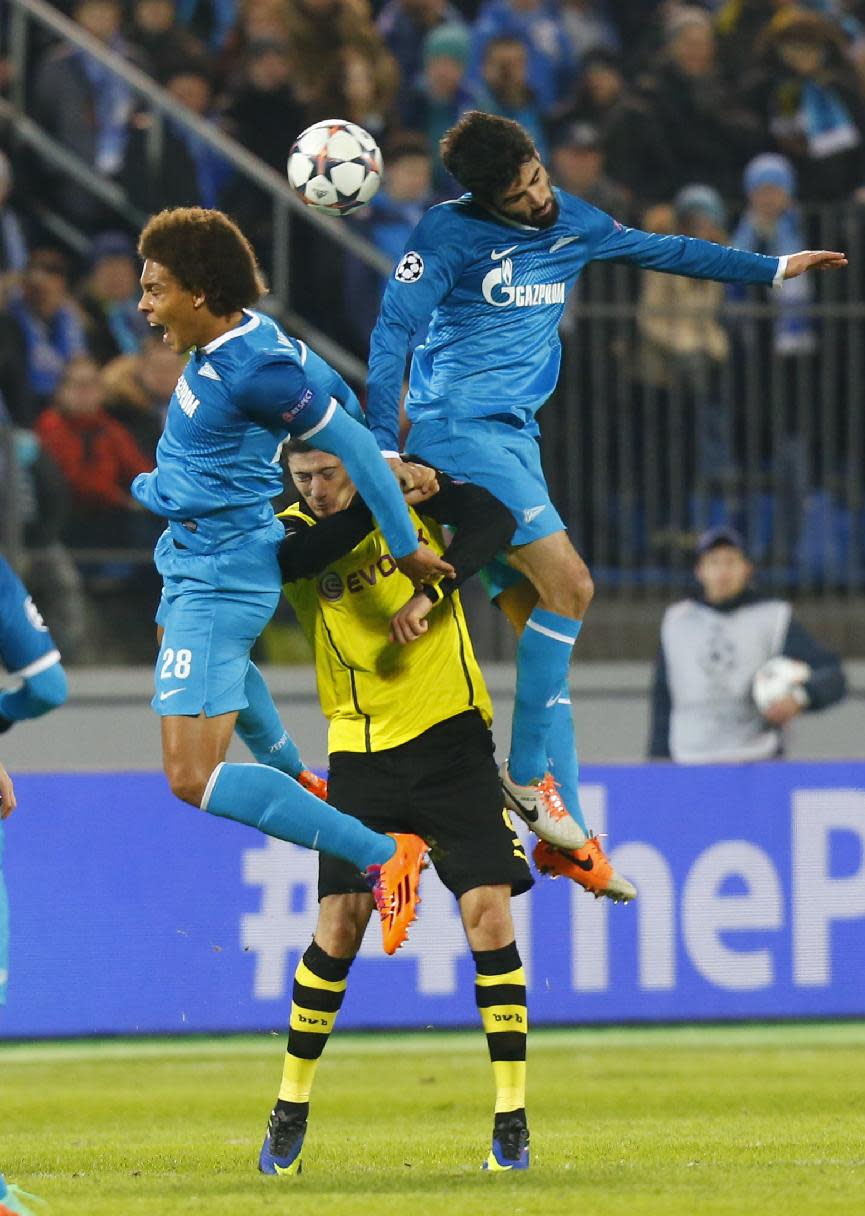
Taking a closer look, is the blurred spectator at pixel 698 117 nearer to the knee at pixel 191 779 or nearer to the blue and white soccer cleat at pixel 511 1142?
the knee at pixel 191 779

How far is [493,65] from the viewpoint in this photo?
45.4 feet

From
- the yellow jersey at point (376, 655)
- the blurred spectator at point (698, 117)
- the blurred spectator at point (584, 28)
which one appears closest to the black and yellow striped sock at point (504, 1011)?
the yellow jersey at point (376, 655)

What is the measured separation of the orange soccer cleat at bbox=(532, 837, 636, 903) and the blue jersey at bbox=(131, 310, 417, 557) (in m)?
1.45

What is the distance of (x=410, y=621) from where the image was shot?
6.78 meters

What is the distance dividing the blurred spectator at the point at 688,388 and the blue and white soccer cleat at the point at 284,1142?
6.21 metres

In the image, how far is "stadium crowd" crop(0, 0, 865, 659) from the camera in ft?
39.8

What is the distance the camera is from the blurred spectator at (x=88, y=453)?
39.3 ft

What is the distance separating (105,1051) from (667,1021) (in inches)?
99.8

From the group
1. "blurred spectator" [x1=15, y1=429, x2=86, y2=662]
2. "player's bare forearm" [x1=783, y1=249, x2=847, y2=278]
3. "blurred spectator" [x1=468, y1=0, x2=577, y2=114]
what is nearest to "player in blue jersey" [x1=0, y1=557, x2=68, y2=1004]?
"player's bare forearm" [x1=783, y1=249, x2=847, y2=278]

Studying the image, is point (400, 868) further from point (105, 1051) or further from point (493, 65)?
point (493, 65)

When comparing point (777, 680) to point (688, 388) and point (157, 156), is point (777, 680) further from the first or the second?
point (157, 156)

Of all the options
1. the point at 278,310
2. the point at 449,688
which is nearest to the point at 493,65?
the point at 278,310

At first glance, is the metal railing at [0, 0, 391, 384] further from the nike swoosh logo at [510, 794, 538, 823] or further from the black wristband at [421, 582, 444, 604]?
the black wristband at [421, 582, 444, 604]

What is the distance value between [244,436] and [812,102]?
8836 millimetres
